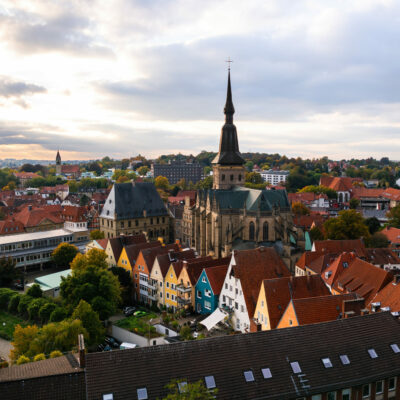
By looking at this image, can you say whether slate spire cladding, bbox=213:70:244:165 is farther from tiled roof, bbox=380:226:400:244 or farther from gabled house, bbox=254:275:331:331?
gabled house, bbox=254:275:331:331

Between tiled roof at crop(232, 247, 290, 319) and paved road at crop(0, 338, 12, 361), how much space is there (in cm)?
2512

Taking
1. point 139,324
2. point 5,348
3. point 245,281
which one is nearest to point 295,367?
point 245,281

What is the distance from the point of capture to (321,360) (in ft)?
82.4

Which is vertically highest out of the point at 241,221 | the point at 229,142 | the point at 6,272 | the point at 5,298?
the point at 229,142

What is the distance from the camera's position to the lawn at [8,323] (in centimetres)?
4778

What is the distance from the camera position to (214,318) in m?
43.7

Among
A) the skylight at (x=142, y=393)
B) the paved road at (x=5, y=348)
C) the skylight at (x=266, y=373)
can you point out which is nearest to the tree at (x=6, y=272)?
the paved road at (x=5, y=348)

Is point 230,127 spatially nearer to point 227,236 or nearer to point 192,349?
point 227,236

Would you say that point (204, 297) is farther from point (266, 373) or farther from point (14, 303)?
point (14, 303)

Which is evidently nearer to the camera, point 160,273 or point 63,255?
point 160,273

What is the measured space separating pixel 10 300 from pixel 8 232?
39.5m

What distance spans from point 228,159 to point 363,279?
40.9 metres

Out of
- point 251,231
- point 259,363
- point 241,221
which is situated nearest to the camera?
point 259,363

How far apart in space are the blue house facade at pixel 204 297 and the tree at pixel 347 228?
37.0 m
